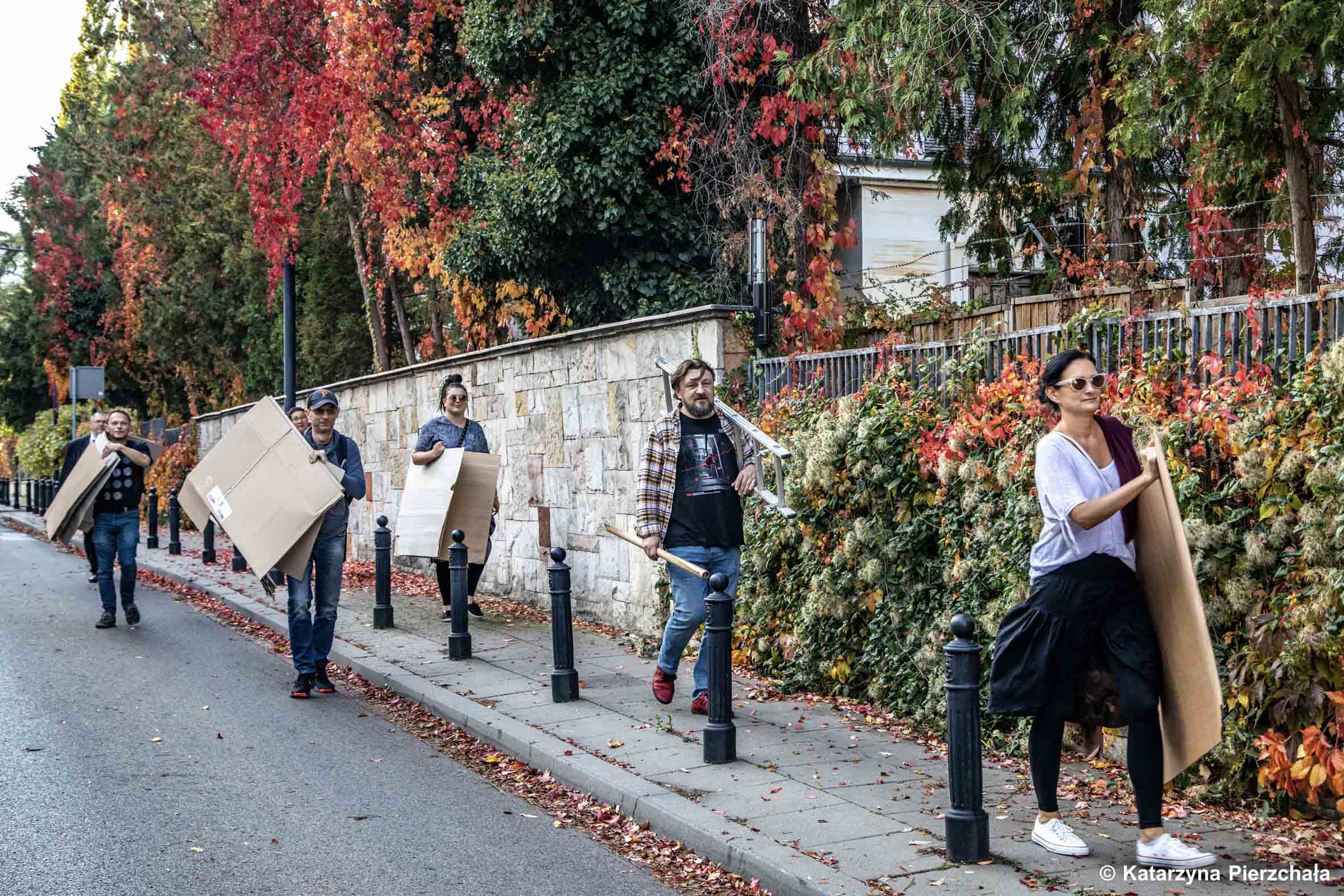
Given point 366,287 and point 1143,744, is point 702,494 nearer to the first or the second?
point 1143,744

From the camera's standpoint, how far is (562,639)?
308 inches

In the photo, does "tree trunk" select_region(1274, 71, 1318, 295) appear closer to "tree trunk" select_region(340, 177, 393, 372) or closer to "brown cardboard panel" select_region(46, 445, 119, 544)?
"brown cardboard panel" select_region(46, 445, 119, 544)

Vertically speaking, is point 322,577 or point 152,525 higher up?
point 322,577

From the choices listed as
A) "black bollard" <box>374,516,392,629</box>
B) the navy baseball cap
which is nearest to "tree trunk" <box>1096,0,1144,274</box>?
"black bollard" <box>374,516,392,629</box>

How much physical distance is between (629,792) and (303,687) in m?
3.72

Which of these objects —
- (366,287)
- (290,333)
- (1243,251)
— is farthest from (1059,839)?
(366,287)

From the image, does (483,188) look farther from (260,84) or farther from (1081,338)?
(1081,338)

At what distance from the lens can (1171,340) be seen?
6.01 meters

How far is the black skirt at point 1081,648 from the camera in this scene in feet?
15.0

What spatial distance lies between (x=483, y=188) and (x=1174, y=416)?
10.8 m

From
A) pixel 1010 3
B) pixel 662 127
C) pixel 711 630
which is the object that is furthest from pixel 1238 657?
pixel 662 127

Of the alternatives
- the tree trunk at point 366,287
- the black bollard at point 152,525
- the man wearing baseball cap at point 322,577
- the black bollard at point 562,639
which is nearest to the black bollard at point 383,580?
the man wearing baseball cap at point 322,577

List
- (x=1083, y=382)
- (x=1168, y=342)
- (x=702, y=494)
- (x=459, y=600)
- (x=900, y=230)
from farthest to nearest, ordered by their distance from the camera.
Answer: (x=900, y=230), (x=459, y=600), (x=702, y=494), (x=1168, y=342), (x=1083, y=382)

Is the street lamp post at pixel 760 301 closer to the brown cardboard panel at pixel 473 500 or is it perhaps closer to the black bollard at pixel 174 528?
the brown cardboard panel at pixel 473 500
